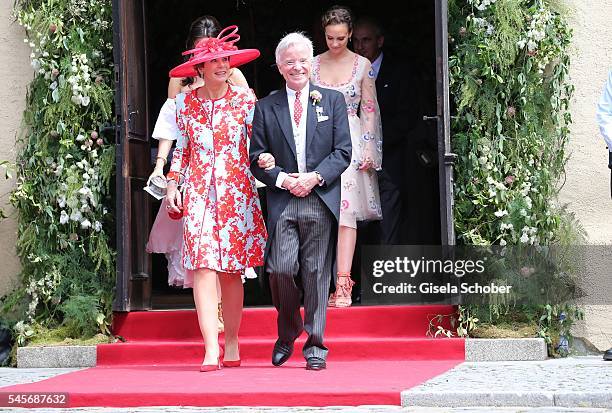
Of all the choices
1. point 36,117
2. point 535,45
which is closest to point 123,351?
point 36,117

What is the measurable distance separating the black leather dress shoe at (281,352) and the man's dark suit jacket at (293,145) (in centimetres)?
67

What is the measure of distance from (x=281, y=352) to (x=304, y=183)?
1.08 metres

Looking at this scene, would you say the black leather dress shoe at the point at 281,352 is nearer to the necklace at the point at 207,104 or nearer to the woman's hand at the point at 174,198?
the woman's hand at the point at 174,198

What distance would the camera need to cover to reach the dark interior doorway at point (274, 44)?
1091cm

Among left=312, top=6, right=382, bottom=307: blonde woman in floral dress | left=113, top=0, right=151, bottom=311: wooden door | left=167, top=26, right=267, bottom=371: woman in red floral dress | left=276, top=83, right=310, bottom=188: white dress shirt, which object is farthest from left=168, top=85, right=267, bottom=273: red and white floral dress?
left=312, top=6, right=382, bottom=307: blonde woman in floral dress

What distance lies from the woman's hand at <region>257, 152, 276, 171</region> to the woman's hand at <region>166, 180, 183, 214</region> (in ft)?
1.92

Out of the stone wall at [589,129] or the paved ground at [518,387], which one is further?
the stone wall at [589,129]

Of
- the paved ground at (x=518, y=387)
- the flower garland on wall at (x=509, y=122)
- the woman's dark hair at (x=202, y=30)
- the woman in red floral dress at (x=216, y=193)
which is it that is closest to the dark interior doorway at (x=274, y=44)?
the flower garland on wall at (x=509, y=122)

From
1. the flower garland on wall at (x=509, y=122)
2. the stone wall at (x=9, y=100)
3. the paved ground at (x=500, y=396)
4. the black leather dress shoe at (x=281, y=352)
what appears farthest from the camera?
the stone wall at (x=9, y=100)

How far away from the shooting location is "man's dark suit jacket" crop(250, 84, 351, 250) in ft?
25.9

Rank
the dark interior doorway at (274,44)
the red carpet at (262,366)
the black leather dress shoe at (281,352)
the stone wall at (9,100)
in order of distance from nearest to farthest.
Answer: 1. the red carpet at (262,366)
2. the black leather dress shoe at (281,352)
3. the stone wall at (9,100)
4. the dark interior doorway at (274,44)

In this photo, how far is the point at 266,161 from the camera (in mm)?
7887

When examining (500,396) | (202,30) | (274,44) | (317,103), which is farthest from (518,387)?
(274,44)

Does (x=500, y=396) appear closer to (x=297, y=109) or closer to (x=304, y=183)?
(x=304, y=183)
